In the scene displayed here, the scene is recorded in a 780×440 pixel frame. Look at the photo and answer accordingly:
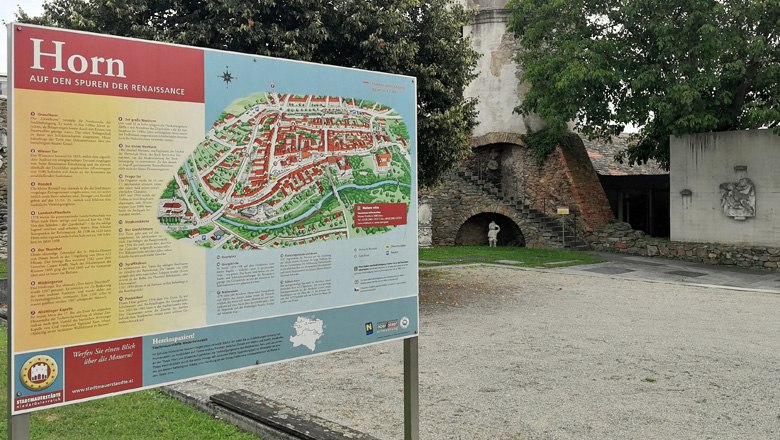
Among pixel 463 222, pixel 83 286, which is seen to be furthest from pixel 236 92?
pixel 463 222

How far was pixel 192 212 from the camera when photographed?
128 inches

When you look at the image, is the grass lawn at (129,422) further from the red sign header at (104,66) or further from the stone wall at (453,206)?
the stone wall at (453,206)

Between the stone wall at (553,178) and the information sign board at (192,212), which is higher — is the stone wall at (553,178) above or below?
above

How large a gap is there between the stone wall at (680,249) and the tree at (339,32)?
393 inches

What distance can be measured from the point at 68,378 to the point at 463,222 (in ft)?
71.3

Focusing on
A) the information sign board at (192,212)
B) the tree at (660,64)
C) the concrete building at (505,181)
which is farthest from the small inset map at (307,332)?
the concrete building at (505,181)

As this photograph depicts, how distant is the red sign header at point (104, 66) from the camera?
8.98 ft

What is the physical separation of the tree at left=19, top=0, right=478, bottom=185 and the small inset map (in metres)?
6.03

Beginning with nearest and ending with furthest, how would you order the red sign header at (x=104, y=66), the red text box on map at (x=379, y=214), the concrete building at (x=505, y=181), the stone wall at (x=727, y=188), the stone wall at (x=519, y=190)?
the red sign header at (x=104, y=66) → the red text box on map at (x=379, y=214) → the stone wall at (x=727, y=188) → the stone wall at (x=519, y=190) → the concrete building at (x=505, y=181)

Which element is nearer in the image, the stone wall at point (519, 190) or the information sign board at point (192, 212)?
the information sign board at point (192, 212)

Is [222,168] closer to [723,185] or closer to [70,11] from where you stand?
[70,11]

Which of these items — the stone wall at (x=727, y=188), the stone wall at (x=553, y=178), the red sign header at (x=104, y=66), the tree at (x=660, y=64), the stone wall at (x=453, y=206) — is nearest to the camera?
the red sign header at (x=104, y=66)

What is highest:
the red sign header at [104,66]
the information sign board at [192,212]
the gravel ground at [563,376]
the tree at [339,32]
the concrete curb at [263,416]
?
the tree at [339,32]

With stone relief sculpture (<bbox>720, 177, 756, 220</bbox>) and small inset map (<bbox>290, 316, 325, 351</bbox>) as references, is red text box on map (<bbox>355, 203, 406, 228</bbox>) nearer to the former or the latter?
small inset map (<bbox>290, 316, 325, 351</bbox>)
